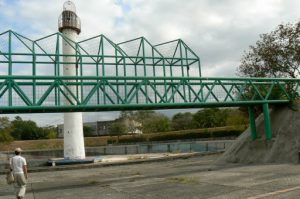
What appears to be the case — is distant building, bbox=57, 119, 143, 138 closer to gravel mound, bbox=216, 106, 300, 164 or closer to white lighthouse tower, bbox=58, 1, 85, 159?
white lighthouse tower, bbox=58, 1, 85, 159

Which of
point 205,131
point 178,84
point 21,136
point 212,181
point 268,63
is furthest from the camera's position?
point 21,136

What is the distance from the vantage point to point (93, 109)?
70.7 feet

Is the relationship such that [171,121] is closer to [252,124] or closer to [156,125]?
[156,125]

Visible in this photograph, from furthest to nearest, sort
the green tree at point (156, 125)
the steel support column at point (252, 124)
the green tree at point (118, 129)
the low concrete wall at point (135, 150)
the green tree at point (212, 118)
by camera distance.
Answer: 1. the green tree at point (118, 129)
2. the green tree at point (156, 125)
3. the green tree at point (212, 118)
4. the low concrete wall at point (135, 150)
5. the steel support column at point (252, 124)

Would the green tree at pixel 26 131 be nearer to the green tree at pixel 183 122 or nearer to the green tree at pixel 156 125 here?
the green tree at pixel 156 125

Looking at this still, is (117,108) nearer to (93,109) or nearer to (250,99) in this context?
(93,109)

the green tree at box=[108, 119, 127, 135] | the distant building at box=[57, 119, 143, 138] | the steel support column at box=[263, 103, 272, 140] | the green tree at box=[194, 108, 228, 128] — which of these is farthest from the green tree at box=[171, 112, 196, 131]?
the steel support column at box=[263, 103, 272, 140]

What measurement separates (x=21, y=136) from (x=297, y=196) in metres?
108

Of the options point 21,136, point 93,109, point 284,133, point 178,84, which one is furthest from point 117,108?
point 21,136

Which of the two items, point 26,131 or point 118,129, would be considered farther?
point 26,131

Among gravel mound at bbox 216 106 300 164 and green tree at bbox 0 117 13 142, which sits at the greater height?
green tree at bbox 0 117 13 142

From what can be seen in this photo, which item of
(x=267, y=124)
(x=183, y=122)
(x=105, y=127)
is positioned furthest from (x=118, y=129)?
(x=267, y=124)

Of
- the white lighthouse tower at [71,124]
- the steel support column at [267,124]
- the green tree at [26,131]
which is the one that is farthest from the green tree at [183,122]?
the steel support column at [267,124]

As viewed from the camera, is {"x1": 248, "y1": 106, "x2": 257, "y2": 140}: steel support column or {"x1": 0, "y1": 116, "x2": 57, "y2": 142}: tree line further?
{"x1": 0, "y1": 116, "x2": 57, "y2": 142}: tree line
